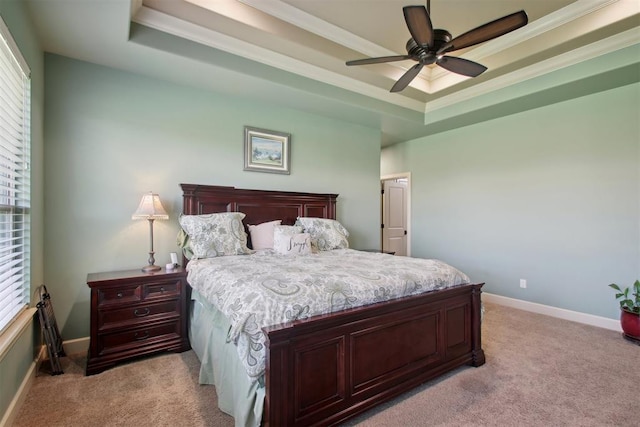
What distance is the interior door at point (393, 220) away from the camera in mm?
5938

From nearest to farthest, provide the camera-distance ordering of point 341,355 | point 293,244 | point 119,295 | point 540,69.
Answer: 1. point 341,355
2. point 119,295
3. point 293,244
4. point 540,69

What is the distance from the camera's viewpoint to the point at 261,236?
134 inches

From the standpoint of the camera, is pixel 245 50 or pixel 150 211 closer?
pixel 150 211

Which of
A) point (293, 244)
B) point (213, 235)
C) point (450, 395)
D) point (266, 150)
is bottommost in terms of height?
point (450, 395)

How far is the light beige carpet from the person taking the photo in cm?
180

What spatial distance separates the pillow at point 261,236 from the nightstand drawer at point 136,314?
3.26 ft

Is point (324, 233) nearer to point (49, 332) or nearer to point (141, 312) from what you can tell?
point (141, 312)

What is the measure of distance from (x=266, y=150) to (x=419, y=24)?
231cm

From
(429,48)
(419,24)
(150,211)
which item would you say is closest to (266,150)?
(150,211)

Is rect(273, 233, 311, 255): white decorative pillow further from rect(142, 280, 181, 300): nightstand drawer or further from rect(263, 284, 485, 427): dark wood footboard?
rect(263, 284, 485, 427): dark wood footboard

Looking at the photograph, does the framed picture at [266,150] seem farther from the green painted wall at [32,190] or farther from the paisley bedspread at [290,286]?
the green painted wall at [32,190]

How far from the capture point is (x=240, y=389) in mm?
1625

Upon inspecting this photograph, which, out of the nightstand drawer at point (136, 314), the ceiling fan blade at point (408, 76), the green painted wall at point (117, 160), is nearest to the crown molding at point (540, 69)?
the ceiling fan blade at point (408, 76)

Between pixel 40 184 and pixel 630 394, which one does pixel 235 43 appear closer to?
pixel 40 184
